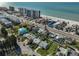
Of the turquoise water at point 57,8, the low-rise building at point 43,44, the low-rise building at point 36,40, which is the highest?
the turquoise water at point 57,8

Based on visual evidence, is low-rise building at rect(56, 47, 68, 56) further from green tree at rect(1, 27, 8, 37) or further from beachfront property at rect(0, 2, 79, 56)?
green tree at rect(1, 27, 8, 37)

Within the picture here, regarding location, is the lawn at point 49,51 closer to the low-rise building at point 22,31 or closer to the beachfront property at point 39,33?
the beachfront property at point 39,33

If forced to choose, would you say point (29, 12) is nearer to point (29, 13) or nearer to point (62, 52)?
point (29, 13)

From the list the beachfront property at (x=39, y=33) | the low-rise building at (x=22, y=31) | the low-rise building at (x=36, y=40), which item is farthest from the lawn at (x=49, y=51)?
the low-rise building at (x=22, y=31)

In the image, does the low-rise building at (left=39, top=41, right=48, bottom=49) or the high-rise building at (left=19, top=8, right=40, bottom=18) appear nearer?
the low-rise building at (left=39, top=41, right=48, bottom=49)

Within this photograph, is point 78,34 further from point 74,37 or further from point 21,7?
point 21,7

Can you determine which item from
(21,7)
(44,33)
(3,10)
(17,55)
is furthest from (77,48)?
(3,10)

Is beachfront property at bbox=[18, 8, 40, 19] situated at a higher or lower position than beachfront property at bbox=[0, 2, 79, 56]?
higher

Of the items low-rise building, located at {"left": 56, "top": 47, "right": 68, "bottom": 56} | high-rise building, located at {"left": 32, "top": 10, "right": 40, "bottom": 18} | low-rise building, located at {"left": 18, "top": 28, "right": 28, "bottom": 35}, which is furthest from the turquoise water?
low-rise building, located at {"left": 56, "top": 47, "right": 68, "bottom": 56}

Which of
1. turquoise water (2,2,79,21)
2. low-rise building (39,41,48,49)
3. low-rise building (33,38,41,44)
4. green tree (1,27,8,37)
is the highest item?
turquoise water (2,2,79,21)
